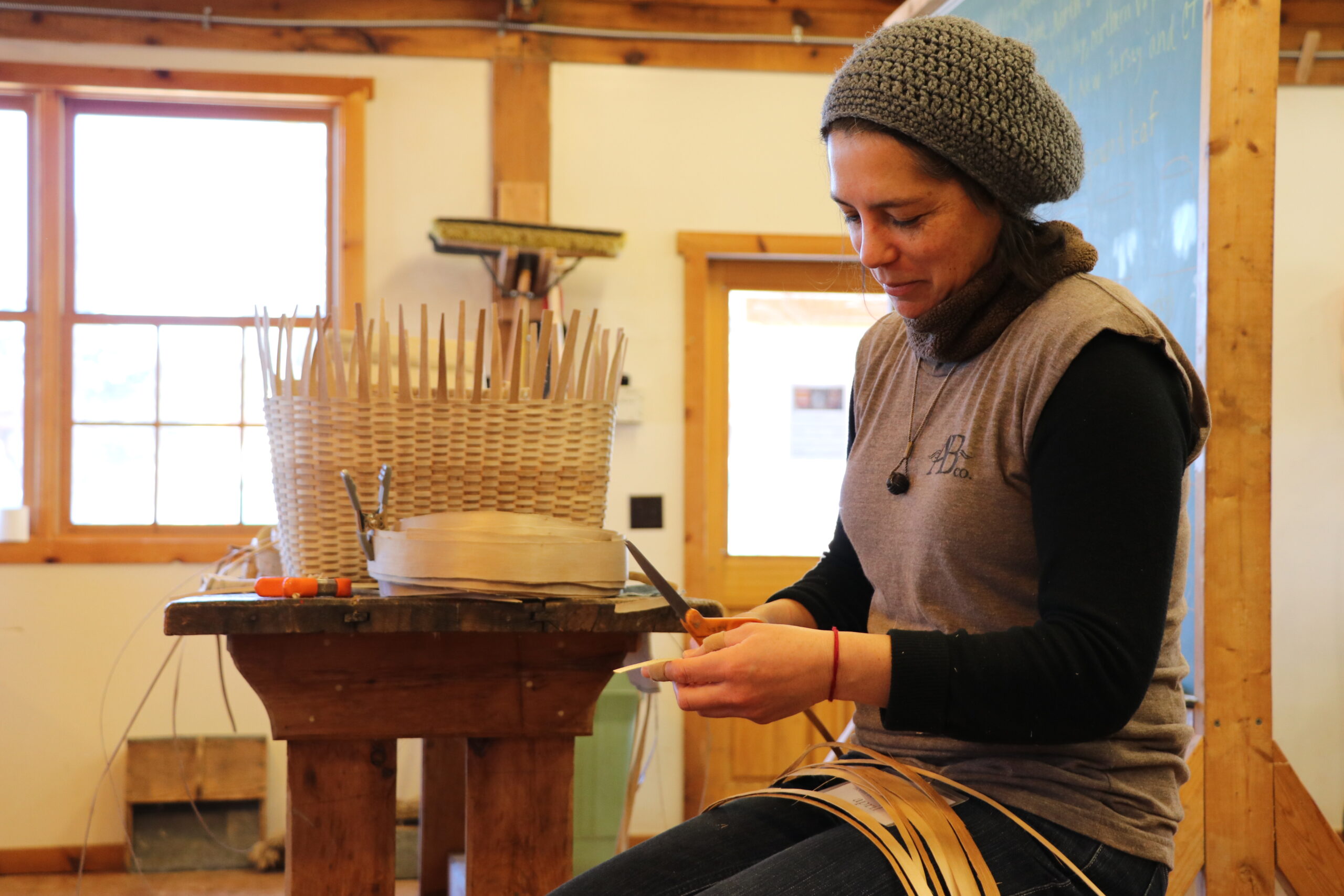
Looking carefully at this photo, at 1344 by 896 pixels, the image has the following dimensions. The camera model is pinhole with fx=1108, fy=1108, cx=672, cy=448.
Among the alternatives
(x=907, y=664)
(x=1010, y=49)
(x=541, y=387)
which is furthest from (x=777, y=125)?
(x=907, y=664)

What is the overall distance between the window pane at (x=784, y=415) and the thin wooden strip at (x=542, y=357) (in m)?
2.18

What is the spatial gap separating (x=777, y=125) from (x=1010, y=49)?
2569mm

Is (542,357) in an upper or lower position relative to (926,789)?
upper

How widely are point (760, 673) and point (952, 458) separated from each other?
0.90 ft

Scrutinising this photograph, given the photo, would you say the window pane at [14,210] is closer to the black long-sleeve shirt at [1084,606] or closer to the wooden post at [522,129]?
the wooden post at [522,129]

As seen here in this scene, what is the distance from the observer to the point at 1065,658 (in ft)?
2.73

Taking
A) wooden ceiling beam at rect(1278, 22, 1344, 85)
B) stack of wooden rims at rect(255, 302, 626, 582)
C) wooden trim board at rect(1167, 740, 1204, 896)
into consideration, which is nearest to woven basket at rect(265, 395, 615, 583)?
stack of wooden rims at rect(255, 302, 626, 582)

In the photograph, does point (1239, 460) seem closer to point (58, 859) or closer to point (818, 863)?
point (818, 863)

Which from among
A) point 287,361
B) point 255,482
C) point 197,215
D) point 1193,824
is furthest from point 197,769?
point 1193,824

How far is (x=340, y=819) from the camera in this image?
4.36 ft

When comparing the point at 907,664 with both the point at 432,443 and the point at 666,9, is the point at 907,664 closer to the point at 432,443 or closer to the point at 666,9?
the point at 432,443

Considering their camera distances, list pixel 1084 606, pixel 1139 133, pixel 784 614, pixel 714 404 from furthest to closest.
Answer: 1. pixel 714 404
2. pixel 1139 133
3. pixel 784 614
4. pixel 1084 606

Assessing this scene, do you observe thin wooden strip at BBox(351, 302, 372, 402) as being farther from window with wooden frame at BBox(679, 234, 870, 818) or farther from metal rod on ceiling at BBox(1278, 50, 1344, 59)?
metal rod on ceiling at BBox(1278, 50, 1344, 59)

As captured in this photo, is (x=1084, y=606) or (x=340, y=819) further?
(x=340, y=819)
